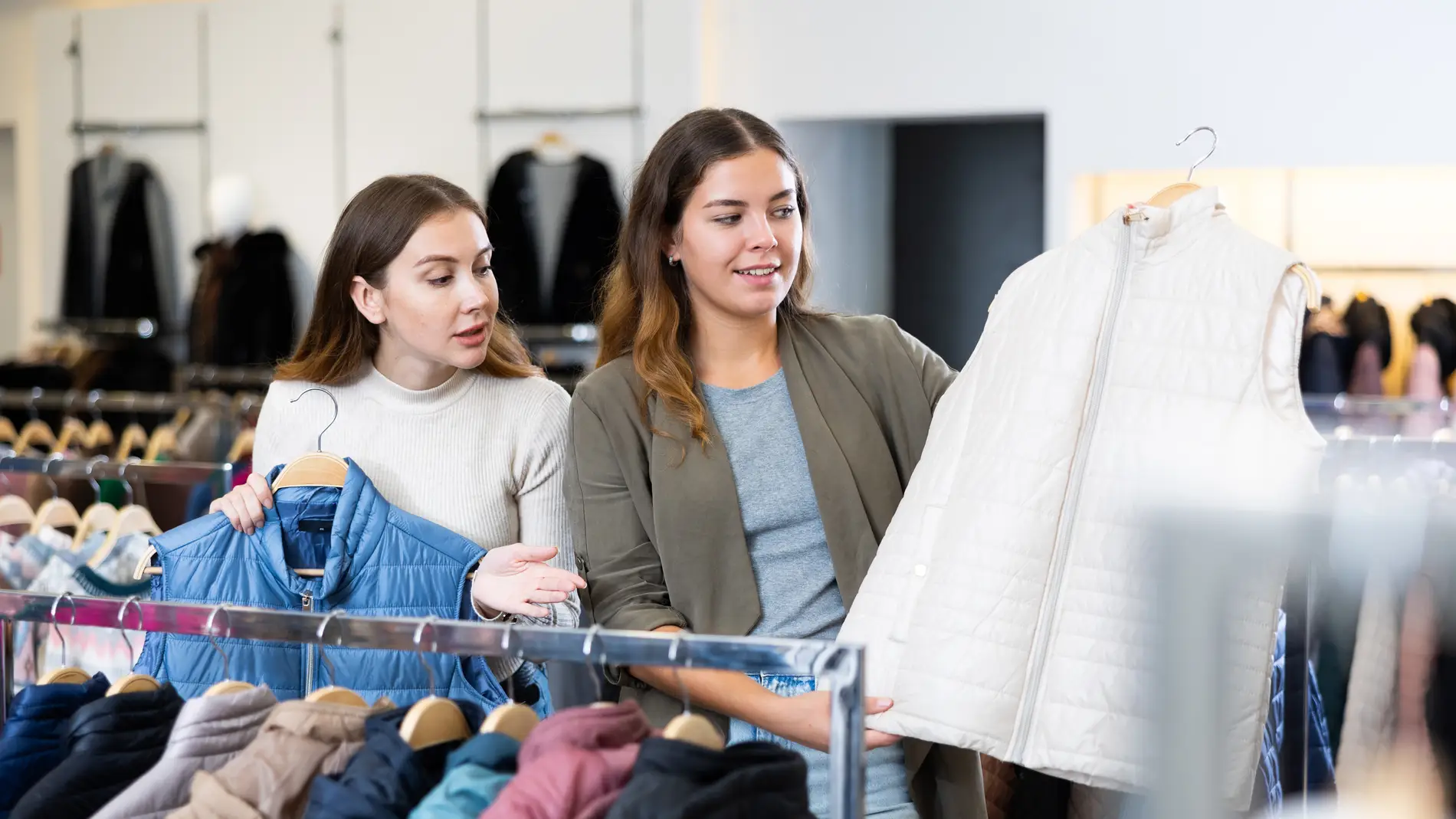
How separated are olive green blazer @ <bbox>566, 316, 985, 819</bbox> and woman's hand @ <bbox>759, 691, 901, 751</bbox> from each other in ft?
0.41

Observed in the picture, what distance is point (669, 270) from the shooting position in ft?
6.32

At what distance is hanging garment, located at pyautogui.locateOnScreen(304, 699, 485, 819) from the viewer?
1.20 metres

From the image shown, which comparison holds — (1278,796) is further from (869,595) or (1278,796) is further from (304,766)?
(304,766)

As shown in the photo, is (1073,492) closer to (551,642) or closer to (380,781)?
(551,642)

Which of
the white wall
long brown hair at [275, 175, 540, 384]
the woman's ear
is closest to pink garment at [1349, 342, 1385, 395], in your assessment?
the white wall

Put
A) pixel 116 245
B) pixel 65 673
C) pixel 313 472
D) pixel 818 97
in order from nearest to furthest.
→ pixel 65 673, pixel 313 472, pixel 818 97, pixel 116 245

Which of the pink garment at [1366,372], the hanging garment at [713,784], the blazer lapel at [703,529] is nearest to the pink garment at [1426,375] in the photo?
the pink garment at [1366,372]

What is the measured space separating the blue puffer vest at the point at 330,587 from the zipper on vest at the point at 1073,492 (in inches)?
25.5

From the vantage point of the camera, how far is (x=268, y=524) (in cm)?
184

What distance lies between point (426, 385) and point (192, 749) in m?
0.86

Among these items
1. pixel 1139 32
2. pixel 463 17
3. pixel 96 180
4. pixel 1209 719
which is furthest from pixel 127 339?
pixel 1209 719

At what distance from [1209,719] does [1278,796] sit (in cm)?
121

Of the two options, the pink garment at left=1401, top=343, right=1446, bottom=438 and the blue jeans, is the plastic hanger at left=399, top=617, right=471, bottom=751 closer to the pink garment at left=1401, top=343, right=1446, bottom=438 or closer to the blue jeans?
the blue jeans

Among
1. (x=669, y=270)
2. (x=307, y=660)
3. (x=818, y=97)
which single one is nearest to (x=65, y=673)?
(x=307, y=660)
